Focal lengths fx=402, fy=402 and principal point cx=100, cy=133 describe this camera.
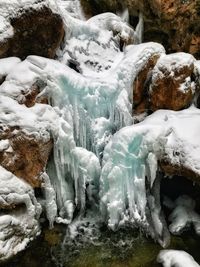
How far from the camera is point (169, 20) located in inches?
392

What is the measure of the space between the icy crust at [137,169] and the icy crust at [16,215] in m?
1.36

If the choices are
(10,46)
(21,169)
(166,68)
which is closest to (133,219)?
Result: (21,169)

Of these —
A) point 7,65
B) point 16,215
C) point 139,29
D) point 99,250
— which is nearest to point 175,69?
point 139,29

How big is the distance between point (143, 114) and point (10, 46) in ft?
10.1

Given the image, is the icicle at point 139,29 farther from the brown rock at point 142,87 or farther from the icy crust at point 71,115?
the icy crust at point 71,115

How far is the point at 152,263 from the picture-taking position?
6746mm

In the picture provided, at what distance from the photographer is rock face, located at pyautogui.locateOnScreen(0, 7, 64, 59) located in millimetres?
8023

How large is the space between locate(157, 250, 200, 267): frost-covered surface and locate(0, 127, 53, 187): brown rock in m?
2.45

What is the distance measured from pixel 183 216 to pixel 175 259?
4.40 ft

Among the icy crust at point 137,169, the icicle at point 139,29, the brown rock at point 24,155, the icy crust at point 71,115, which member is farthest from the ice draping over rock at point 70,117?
the icicle at point 139,29

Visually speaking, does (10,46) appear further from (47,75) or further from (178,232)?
(178,232)

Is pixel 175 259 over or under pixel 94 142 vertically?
under

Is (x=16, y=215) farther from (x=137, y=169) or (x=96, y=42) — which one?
(x=96, y=42)

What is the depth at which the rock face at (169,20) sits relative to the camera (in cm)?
989
